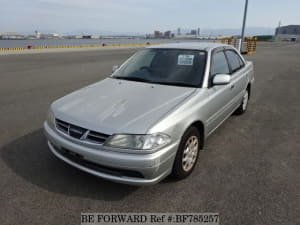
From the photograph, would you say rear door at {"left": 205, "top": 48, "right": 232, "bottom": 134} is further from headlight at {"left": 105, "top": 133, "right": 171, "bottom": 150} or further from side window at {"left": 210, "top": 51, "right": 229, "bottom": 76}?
headlight at {"left": 105, "top": 133, "right": 171, "bottom": 150}

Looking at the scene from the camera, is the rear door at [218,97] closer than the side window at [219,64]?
Yes

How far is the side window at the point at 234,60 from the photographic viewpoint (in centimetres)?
411

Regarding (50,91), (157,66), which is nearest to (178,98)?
(157,66)

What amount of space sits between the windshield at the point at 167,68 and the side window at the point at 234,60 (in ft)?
3.13

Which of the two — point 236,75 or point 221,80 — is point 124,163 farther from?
point 236,75

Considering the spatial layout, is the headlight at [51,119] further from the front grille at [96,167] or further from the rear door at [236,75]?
the rear door at [236,75]

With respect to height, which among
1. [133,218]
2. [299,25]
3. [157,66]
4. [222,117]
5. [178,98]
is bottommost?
[133,218]

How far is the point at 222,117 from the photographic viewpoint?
3641 millimetres

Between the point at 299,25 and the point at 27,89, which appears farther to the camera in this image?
the point at 299,25

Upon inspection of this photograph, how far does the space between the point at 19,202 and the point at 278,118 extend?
198 inches

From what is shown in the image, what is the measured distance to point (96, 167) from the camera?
91.7 inches

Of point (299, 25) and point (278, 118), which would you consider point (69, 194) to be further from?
point (299, 25)

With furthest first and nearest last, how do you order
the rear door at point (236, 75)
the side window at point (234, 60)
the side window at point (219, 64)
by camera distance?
1. the side window at point (234, 60)
2. the rear door at point (236, 75)
3. the side window at point (219, 64)

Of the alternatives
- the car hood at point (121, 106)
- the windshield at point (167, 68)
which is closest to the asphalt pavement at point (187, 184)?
the car hood at point (121, 106)
